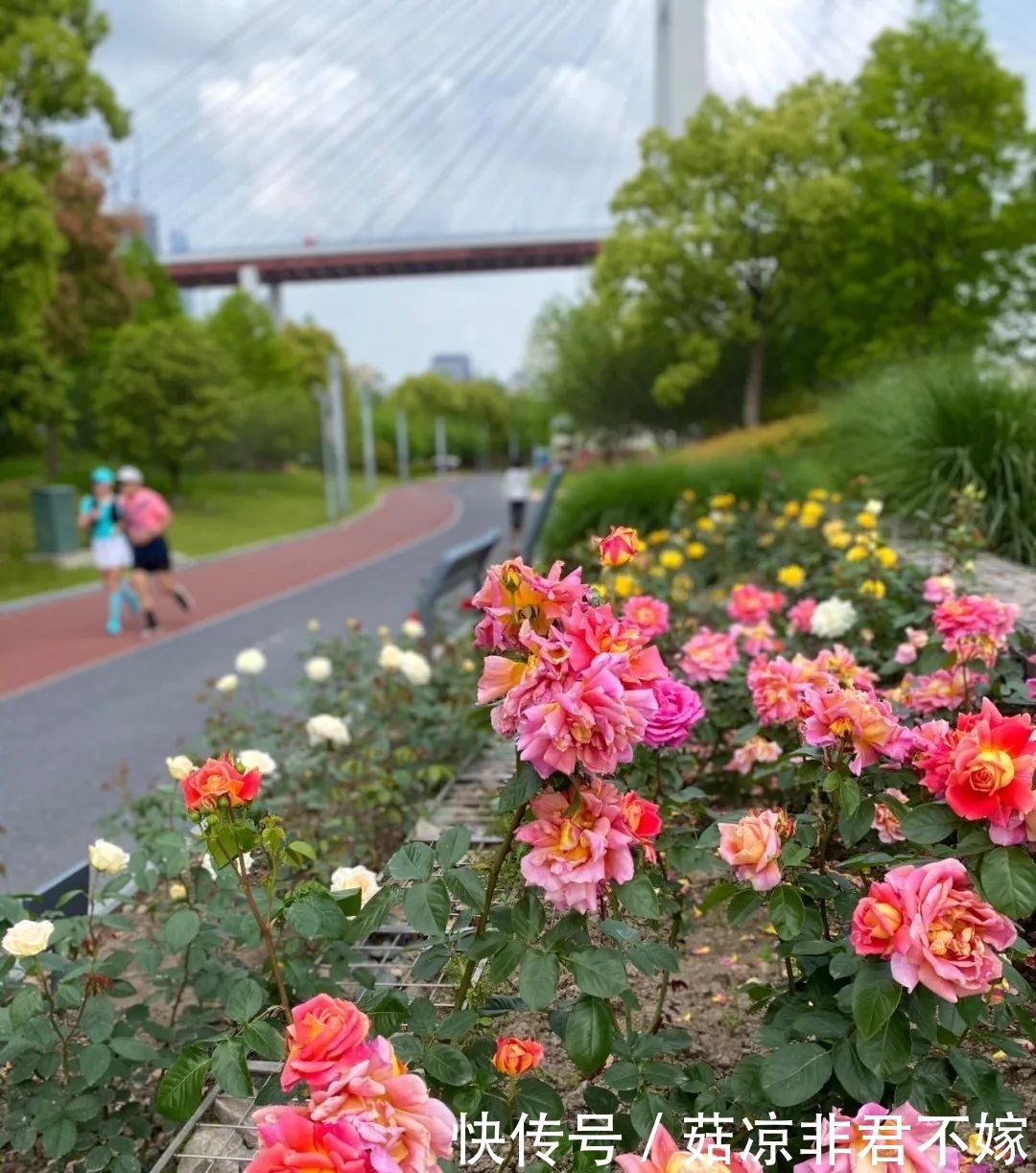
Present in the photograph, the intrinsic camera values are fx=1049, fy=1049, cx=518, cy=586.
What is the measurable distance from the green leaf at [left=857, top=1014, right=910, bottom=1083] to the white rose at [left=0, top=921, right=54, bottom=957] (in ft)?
4.75

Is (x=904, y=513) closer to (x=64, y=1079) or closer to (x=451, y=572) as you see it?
(x=451, y=572)

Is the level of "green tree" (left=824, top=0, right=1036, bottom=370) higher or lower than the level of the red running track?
higher

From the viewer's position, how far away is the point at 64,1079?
2104 mm

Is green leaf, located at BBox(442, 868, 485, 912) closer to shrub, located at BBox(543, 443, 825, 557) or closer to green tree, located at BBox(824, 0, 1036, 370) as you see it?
shrub, located at BBox(543, 443, 825, 557)

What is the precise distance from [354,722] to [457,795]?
0.62 meters

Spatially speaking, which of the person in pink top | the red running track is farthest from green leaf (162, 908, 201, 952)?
the person in pink top

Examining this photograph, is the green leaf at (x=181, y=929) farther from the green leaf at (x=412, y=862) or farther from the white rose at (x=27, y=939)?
the green leaf at (x=412, y=862)

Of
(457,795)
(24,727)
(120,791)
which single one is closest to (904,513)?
(457,795)

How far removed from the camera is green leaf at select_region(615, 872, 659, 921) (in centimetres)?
131

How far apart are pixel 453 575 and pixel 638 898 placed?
525 centimetres

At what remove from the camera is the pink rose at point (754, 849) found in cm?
148

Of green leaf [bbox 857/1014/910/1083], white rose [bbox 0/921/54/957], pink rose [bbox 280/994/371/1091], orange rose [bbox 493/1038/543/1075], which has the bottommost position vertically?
white rose [bbox 0/921/54/957]

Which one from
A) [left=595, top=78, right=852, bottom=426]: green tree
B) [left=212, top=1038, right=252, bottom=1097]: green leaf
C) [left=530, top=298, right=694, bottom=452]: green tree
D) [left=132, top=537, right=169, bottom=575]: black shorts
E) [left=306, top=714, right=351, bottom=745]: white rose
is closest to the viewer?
[left=212, top=1038, right=252, bottom=1097]: green leaf

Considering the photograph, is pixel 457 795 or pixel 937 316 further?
pixel 937 316
